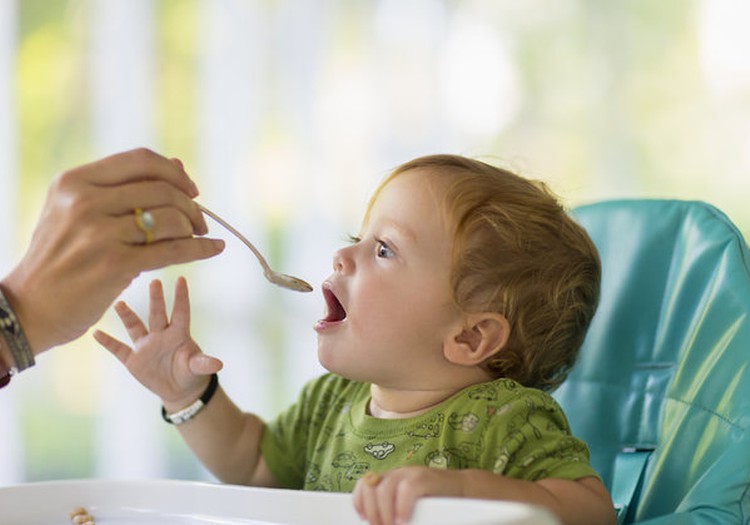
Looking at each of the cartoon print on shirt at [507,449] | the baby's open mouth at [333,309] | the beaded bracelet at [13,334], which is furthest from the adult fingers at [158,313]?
the cartoon print on shirt at [507,449]

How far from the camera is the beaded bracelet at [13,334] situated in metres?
1.13

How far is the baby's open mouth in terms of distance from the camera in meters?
1.44

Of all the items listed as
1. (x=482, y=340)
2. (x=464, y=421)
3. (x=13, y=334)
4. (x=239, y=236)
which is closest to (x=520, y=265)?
(x=482, y=340)

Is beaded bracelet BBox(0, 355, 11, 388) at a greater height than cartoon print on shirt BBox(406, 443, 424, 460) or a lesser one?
greater

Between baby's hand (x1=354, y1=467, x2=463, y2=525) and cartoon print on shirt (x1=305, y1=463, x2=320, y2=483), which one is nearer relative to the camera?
baby's hand (x1=354, y1=467, x2=463, y2=525)

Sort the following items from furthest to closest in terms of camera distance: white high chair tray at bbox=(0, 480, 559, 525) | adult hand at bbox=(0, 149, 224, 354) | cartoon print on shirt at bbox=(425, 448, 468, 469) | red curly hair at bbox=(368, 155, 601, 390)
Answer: red curly hair at bbox=(368, 155, 601, 390) → cartoon print on shirt at bbox=(425, 448, 468, 469) → adult hand at bbox=(0, 149, 224, 354) → white high chair tray at bbox=(0, 480, 559, 525)

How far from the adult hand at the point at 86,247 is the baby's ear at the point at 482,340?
38 centimetres

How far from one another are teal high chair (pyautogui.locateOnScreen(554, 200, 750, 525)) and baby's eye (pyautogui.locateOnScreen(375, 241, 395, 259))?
321 millimetres

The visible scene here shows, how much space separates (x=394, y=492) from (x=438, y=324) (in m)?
0.40

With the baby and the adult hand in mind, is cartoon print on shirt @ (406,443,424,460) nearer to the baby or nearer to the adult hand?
the baby

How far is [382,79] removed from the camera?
3.85 m

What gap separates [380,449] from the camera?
1359mm

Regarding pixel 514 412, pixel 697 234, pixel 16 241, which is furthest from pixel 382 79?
pixel 514 412

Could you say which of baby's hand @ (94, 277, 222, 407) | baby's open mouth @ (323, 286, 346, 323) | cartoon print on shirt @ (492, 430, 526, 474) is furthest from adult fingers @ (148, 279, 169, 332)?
cartoon print on shirt @ (492, 430, 526, 474)
